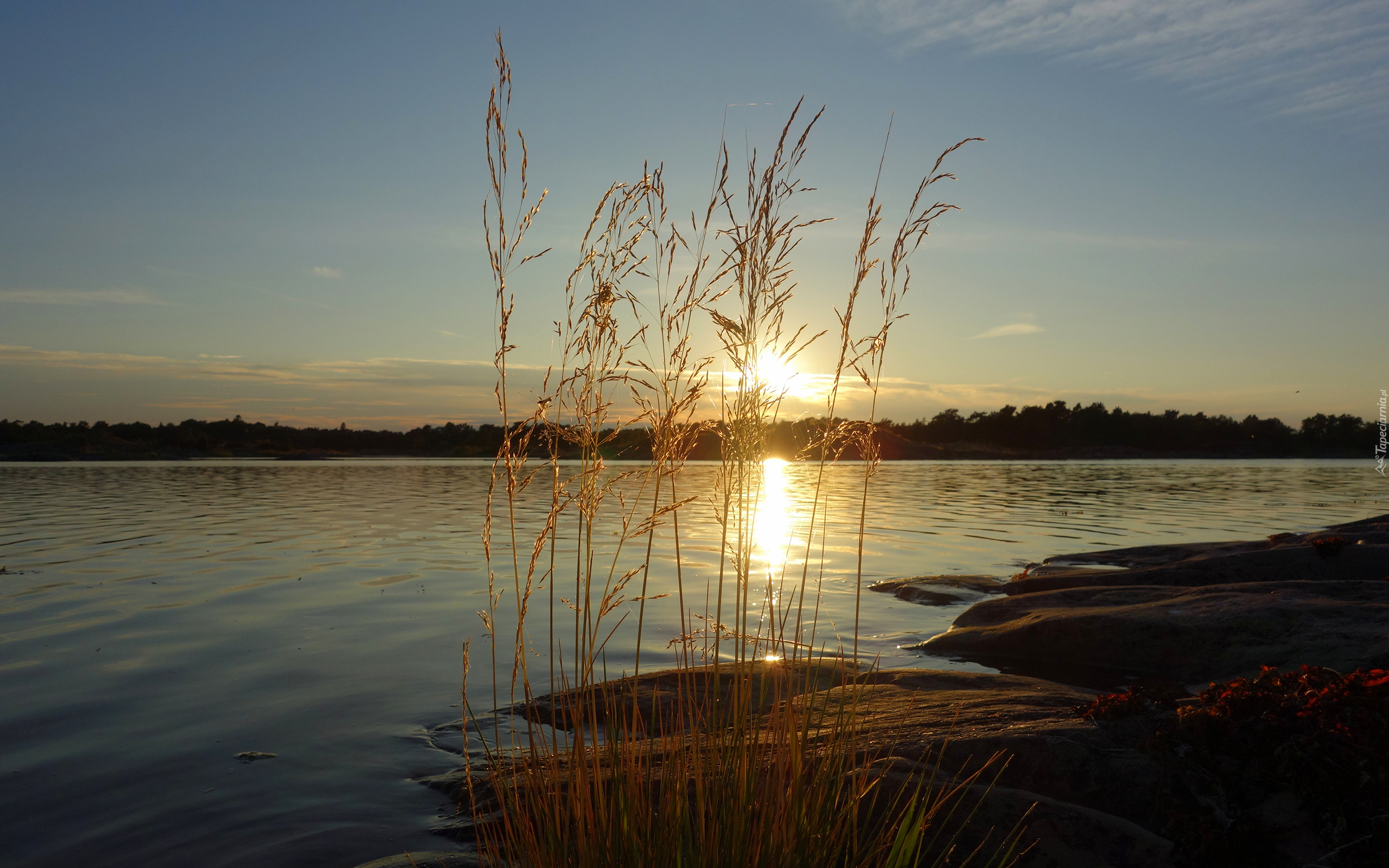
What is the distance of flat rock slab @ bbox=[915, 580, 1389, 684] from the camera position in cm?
643

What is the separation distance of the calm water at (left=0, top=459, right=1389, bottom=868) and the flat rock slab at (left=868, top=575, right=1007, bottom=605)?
1.18ft

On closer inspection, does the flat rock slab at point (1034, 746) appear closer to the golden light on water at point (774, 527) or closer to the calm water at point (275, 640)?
the calm water at point (275, 640)

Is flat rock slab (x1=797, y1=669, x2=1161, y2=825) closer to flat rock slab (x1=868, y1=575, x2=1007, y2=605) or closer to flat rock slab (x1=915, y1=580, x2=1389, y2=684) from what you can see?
flat rock slab (x1=915, y1=580, x2=1389, y2=684)

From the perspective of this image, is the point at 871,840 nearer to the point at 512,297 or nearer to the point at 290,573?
the point at 512,297

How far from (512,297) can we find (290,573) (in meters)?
11.1

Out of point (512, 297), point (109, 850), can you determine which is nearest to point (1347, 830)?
point (512, 297)

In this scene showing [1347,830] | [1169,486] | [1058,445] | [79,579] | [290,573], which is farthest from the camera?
[1058,445]

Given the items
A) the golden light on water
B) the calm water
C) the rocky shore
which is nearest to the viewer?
the rocky shore

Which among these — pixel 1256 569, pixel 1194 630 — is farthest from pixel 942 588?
pixel 1194 630

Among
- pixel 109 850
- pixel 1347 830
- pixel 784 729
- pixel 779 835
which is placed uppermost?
pixel 784 729

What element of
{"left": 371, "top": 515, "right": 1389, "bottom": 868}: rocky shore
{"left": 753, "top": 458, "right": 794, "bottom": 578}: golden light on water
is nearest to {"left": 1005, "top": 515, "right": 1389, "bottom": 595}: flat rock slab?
{"left": 371, "top": 515, "right": 1389, "bottom": 868}: rocky shore

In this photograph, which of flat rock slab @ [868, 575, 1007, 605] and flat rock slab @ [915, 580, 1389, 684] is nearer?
flat rock slab @ [915, 580, 1389, 684]

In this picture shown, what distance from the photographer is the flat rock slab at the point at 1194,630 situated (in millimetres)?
6430

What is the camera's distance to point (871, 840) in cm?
276
